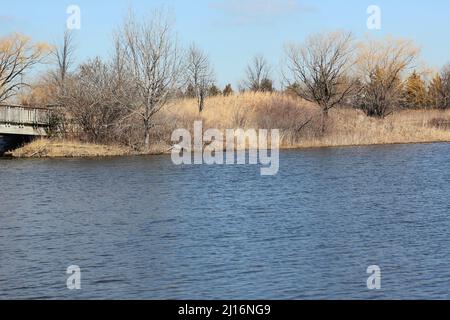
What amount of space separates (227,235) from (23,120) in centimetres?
2987

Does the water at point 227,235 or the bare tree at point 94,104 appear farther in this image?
the bare tree at point 94,104

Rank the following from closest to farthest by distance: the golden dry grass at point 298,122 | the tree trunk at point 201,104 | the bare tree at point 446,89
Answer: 1. the golden dry grass at point 298,122
2. the tree trunk at point 201,104
3. the bare tree at point 446,89

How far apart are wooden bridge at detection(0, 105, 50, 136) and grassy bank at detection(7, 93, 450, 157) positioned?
3.53 feet

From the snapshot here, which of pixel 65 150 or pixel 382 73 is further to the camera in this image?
pixel 382 73

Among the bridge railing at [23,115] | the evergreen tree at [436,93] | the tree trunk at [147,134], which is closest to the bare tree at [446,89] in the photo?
the evergreen tree at [436,93]

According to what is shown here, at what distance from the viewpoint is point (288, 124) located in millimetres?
50125

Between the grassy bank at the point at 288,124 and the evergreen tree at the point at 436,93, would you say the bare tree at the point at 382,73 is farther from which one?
the evergreen tree at the point at 436,93

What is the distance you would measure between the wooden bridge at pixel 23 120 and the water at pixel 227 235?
1259 centimetres

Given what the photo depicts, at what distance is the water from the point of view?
42.1 ft

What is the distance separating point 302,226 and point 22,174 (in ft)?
60.6

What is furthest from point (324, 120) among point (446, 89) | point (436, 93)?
point (446, 89)

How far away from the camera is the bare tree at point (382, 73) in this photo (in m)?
57.7

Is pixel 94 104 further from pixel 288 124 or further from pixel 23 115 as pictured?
pixel 288 124

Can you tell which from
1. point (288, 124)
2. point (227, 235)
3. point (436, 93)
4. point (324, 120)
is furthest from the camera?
point (436, 93)
